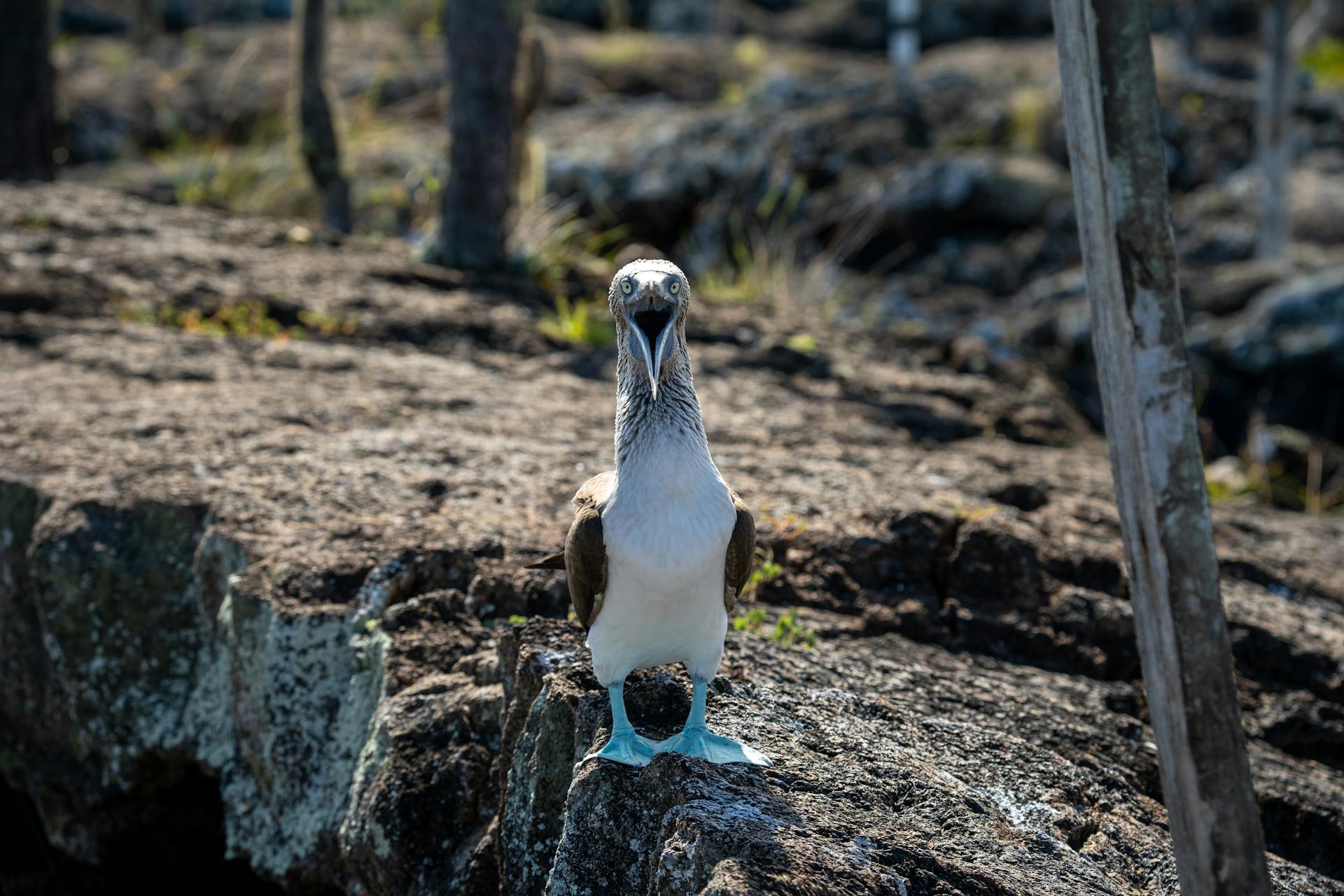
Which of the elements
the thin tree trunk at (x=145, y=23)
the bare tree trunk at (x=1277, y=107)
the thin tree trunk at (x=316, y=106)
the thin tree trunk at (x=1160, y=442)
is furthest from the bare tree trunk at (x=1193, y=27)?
the thin tree trunk at (x=1160, y=442)

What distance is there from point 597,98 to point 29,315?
1040cm

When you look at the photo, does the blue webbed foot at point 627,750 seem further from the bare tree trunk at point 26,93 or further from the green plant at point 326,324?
the bare tree trunk at point 26,93

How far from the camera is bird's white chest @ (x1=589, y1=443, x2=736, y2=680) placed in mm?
3014

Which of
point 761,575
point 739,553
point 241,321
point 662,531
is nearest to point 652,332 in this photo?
point 662,531

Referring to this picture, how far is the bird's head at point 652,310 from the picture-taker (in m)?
3.00

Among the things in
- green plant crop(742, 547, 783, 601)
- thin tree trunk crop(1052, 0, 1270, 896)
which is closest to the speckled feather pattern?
thin tree trunk crop(1052, 0, 1270, 896)

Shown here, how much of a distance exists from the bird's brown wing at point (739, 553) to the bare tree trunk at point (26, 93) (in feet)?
26.2

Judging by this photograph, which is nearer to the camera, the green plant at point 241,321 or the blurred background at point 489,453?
the blurred background at point 489,453

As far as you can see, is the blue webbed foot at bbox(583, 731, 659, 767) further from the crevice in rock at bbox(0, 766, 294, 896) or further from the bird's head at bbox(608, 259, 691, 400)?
the crevice in rock at bbox(0, 766, 294, 896)

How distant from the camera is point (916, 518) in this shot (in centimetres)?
480

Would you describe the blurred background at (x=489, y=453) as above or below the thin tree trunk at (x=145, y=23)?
below

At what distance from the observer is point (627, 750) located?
3.08 meters

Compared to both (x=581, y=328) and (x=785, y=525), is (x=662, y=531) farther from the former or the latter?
(x=581, y=328)

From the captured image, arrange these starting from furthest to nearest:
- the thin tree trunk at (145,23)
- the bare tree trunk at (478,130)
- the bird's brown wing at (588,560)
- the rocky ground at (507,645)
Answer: the thin tree trunk at (145,23), the bare tree trunk at (478,130), the rocky ground at (507,645), the bird's brown wing at (588,560)
